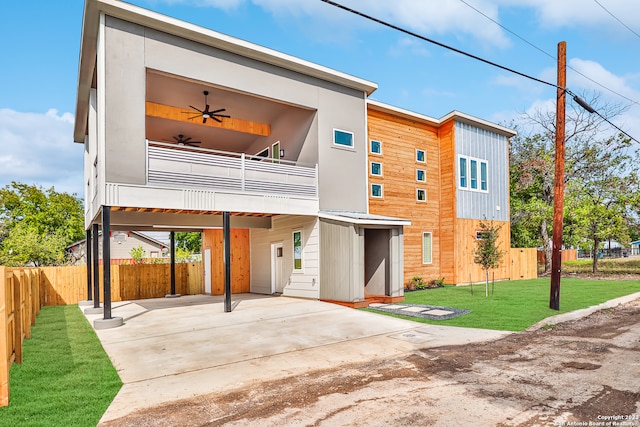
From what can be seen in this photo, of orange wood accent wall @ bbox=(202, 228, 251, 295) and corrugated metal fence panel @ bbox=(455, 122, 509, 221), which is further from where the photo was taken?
corrugated metal fence panel @ bbox=(455, 122, 509, 221)

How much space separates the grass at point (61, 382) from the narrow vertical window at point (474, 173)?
16.5m

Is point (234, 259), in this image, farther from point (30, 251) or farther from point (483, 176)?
point (30, 251)

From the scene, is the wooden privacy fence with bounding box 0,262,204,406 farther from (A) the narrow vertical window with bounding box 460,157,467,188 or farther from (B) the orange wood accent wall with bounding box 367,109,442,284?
(A) the narrow vertical window with bounding box 460,157,467,188

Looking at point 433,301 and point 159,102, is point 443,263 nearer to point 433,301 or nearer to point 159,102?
point 433,301

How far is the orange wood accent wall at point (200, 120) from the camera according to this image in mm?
14500

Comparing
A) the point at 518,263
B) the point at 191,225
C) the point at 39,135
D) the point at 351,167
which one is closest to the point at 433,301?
the point at 351,167

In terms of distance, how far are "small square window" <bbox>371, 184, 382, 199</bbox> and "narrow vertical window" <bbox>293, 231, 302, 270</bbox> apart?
12.5 feet

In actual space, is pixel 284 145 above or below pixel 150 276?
above

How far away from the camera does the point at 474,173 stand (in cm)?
1883

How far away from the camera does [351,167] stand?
47.3 feet

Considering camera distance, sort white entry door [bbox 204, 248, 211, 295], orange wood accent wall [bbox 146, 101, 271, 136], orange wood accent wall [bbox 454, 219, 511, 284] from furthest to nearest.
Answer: orange wood accent wall [bbox 454, 219, 511, 284], white entry door [bbox 204, 248, 211, 295], orange wood accent wall [bbox 146, 101, 271, 136]

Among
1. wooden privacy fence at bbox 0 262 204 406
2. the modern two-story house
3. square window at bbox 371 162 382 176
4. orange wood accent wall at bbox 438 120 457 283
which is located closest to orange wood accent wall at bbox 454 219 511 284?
the modern two-story house

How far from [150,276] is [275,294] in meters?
5.61

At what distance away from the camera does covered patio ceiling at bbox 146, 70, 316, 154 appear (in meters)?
12.7
